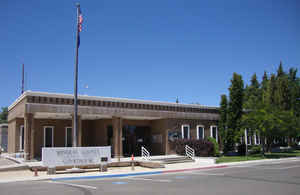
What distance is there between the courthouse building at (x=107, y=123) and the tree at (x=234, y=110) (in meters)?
1.73

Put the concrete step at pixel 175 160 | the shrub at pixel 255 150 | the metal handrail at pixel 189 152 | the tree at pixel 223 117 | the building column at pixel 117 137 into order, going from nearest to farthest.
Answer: the concrete step at pixel 175 160 → the building column at pixel 117 137 → the metal handrail at pixel 189 152 → the tree at pixel 223 117 → the shrub at pixel 255 150

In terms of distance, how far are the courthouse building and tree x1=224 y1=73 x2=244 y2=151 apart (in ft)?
5.69

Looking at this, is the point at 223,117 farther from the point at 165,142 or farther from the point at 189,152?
the point at 165,142

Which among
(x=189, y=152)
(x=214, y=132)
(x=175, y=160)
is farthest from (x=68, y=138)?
(x=214, y=132)

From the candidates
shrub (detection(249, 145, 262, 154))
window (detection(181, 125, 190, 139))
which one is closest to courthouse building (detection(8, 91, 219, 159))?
window (detection(181, 125, 190, 139))

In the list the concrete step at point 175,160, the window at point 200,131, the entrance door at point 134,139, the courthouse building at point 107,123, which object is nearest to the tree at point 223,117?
the courthouse building at point 107,123

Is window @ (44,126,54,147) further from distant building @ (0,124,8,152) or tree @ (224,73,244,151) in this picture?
tree @ (224,73,244,151)

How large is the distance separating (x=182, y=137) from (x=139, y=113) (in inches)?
214

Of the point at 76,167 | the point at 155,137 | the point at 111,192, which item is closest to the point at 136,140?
the point at 155,137

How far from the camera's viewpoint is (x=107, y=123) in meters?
28.9

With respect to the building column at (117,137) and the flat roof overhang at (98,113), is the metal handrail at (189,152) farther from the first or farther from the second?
the building column at (117,137)

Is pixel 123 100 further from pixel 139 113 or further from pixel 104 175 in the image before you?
pixel 104 175

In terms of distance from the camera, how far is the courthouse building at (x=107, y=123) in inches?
926

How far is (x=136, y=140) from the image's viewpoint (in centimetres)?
3103
